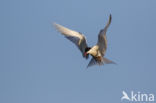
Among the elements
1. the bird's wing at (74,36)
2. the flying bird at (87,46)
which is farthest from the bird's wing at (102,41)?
the bird's wing at (74,36)

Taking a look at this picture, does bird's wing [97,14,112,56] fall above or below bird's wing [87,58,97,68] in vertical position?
above

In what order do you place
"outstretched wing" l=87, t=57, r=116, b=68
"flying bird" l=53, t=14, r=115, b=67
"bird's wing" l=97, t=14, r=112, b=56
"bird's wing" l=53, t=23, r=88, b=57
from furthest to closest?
"bird's wing" l=53, t=23, r=88, b=57, "outstretched wing" l=87, t=57, r=116, b=68, "flying bird" l=53, t=14, r=115, b=67, "bird's wing" l=97, t=14, r=112, b=56

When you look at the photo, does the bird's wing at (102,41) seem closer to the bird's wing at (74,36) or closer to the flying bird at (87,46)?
the flying bird at (87,46)

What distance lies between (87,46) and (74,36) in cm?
42

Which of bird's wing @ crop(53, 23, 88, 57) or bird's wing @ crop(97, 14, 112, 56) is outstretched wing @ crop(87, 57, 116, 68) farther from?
bird's wing @ crop(53, 23, 88, 57)

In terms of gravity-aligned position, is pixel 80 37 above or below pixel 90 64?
above

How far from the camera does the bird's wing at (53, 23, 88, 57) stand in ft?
27.2

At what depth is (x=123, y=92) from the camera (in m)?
9.20

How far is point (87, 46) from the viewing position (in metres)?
8.25

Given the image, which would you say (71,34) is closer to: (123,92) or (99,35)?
(99,35)

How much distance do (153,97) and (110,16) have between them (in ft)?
8.20

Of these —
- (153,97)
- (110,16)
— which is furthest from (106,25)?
(153,97)

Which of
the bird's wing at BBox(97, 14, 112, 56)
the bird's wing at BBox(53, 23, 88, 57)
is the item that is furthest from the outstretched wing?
the bird's wing at BBox(53, 23, 88, 57)

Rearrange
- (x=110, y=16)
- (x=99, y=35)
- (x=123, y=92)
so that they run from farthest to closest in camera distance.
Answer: (x=123, y=92) → (x=99, y=35) → (x=110, y=16)
